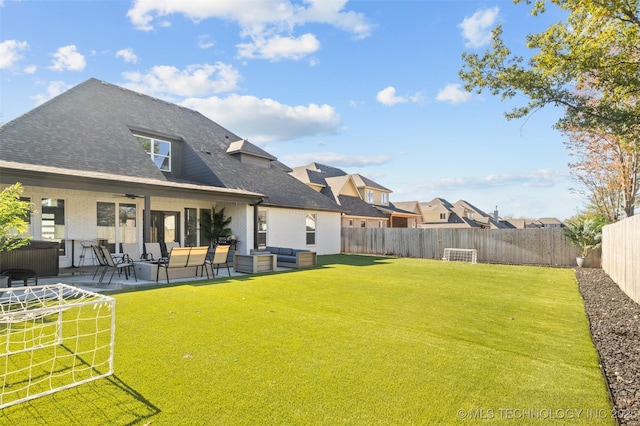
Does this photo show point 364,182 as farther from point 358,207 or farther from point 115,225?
point 115,225

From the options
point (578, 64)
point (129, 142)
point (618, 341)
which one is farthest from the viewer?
point (129, 142)

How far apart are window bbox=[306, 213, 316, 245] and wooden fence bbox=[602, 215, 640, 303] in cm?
1362

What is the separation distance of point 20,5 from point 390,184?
101 feet

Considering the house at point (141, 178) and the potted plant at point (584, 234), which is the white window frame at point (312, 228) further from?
the potted plant at point (584, 234)

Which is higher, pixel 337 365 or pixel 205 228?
pixel 205 228

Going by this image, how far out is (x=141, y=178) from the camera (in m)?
12.6

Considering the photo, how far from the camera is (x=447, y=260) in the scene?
18.6 meters

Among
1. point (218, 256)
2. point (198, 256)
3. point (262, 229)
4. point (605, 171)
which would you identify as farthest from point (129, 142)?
point (605, 171)

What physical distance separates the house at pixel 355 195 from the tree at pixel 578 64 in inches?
640

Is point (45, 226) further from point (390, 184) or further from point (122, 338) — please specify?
point (390, 184)

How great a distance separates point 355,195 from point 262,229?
1454 cm

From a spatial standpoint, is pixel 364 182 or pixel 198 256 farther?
pixel 364 182

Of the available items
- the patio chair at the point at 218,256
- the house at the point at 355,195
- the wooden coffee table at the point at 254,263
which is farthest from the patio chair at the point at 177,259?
the house at the point at 355,195

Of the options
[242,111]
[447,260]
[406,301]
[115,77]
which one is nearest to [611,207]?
[447,260]
